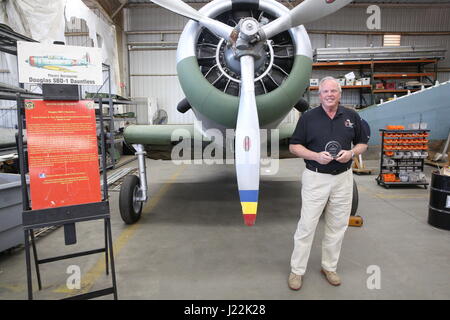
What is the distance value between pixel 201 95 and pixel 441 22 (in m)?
15.9

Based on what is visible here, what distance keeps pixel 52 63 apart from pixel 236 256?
2.08 metres

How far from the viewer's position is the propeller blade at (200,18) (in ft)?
8.94

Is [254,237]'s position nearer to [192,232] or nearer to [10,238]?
[192,232]

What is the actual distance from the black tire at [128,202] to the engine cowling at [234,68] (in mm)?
1329

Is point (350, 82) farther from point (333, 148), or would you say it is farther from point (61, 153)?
point (61, 153)

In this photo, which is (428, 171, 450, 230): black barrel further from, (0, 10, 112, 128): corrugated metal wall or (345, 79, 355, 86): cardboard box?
(0, 10, 112, 128): corrugated metal wall

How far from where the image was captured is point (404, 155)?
5105 mm

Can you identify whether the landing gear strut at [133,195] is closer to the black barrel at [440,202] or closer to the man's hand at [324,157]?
the man's hand at [324,157]

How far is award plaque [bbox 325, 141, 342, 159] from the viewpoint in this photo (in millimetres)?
2014

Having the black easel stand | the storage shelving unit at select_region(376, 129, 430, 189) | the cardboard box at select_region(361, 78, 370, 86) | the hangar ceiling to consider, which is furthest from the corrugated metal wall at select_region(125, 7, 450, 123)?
the black easel stand

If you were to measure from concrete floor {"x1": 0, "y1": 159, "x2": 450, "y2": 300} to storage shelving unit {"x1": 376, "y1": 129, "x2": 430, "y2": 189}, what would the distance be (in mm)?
795

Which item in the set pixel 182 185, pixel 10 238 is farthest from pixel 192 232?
pixel 182 185

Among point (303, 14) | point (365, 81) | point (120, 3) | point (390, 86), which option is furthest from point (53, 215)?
point (390, 86)

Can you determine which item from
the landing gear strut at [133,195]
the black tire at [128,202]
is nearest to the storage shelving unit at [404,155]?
the landing gear strut at [133,195]
